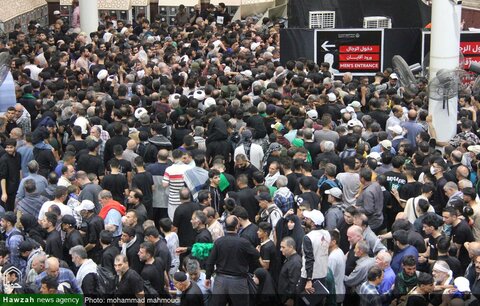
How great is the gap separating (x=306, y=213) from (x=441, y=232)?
1628 mm

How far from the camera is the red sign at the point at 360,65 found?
2400cm

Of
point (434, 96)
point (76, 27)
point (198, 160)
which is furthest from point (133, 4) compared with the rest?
point (198, 160)

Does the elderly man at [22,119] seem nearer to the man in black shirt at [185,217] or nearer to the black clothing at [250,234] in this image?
the man in black shirt at [185,217]

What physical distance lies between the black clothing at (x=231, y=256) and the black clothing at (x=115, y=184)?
3.17 m

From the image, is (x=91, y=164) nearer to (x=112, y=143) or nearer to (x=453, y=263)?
(x=112, y=143)

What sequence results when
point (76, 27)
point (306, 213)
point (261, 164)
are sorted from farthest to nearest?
point (76, 27) < point (261, 164) < point (306, 213)

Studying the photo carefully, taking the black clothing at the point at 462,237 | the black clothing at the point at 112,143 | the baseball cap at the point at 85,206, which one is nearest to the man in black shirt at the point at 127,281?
the baseball cap at the point at 85,206

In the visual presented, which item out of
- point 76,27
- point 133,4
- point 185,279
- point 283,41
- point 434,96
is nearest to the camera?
point 185,279

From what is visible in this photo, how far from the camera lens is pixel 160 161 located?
52.5ft

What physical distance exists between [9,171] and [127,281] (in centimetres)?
512

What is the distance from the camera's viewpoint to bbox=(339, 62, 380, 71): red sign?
24.0m

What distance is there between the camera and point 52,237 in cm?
1345

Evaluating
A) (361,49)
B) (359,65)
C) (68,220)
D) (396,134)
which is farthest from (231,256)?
(361,49)

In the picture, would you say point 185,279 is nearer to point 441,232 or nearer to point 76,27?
point 441,232
